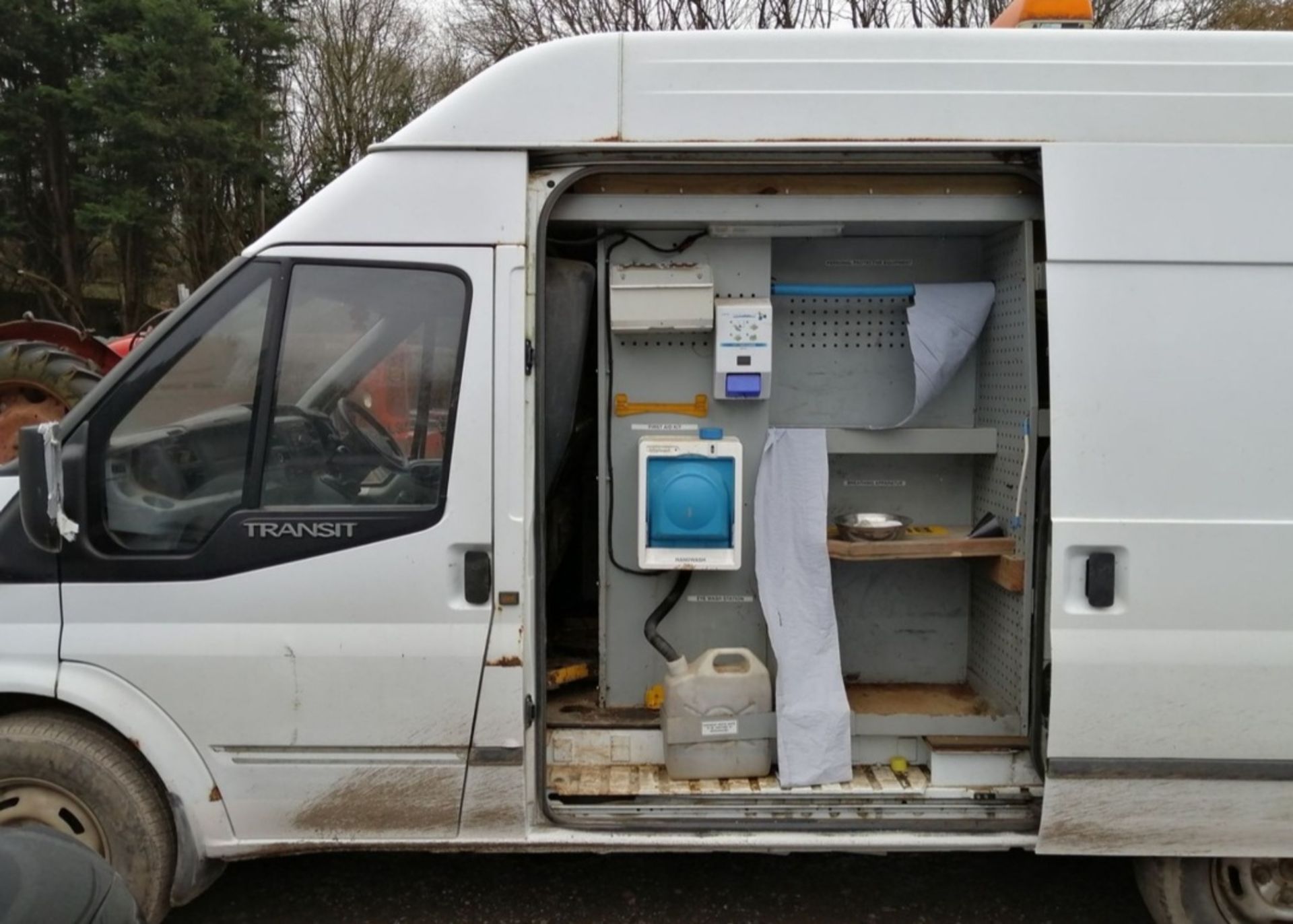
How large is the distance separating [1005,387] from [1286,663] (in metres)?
1.27

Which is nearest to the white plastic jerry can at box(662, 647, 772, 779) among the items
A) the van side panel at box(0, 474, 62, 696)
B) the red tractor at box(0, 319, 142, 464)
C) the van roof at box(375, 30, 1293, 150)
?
the van roof at box(375, 30, 1293, 150)

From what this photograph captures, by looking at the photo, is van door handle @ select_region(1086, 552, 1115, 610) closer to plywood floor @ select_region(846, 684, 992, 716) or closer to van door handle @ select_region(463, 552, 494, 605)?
plywood floor @ select_region(846, 684, 992, 716)

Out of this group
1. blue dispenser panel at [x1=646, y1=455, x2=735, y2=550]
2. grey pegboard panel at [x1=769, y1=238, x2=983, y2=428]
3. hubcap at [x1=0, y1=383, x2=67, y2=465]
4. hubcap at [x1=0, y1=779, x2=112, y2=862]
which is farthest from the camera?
hubcap at [x1=0, y1=383, x2=67, y2=465]

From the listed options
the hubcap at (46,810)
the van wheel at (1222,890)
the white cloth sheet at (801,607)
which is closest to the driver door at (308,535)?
the hubcap at (46,810)

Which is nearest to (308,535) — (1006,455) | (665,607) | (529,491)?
(529,491)

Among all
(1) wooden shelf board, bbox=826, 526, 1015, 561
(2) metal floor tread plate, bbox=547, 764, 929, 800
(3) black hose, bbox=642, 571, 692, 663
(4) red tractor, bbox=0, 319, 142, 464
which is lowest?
(2) metal floor tread plate, bbox=547, 764, 929, 800

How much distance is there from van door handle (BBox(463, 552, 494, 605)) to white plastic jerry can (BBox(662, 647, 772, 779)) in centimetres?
84

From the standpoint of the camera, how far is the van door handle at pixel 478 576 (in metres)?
2.74

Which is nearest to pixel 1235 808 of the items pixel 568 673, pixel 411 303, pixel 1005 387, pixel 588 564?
pixel 1005 387

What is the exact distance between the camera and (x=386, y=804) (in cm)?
282

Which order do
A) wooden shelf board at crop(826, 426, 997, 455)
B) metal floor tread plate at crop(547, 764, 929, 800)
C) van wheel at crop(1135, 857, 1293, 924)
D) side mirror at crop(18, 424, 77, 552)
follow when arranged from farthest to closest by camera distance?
1. wooden shelf board at crop(826, 426, 997, 455)
2. metal floor tread plate at crop(547, 764, 929, 800)
3. van wheel at crop(1135, 857, 1293, 924)
4. side mirror at crop(18, 424, 77, 552)

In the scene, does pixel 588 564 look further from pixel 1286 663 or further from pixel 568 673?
pixel 1286 663

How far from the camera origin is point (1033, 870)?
3.48 m

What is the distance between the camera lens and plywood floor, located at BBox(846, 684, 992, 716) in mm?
3379
